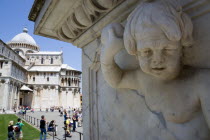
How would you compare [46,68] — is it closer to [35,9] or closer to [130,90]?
[35,9]

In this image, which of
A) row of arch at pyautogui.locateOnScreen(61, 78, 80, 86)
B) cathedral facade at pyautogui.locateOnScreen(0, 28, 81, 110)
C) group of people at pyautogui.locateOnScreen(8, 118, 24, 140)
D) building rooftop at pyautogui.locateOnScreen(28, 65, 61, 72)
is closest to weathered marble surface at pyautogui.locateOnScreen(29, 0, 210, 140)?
group of people at pyautogui.locateOnScreen(8, 118, 24, 140)

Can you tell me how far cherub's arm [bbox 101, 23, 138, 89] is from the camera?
112 cm

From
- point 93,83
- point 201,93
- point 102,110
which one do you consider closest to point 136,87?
point 201,93

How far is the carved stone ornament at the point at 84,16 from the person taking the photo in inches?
57.9

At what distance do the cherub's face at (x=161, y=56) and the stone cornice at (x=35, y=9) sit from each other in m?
1.47

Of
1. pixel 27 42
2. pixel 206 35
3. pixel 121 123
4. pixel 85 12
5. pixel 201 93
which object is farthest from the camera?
pixel 27 42

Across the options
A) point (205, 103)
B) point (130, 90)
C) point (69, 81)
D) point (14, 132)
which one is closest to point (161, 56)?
point (205, 103)

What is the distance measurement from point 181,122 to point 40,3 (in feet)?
6.11

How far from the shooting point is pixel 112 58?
1.16m

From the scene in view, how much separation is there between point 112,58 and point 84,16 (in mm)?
753

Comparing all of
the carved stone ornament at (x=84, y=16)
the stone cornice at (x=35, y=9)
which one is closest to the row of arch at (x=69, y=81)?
the stone cornice at (x=35, y=9)

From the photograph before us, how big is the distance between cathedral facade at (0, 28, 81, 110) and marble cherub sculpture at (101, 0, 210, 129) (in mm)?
45329

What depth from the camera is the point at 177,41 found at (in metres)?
0.90

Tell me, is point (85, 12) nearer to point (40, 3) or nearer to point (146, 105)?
point (40, 3)
